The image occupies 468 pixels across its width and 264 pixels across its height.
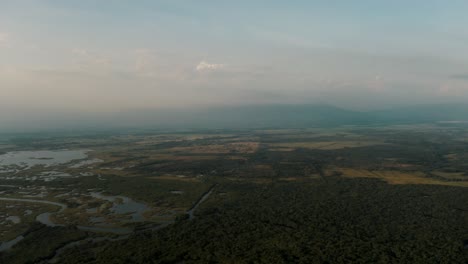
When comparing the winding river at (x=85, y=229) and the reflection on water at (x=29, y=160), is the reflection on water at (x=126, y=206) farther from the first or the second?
the reflection on water at (x=29, y=160)

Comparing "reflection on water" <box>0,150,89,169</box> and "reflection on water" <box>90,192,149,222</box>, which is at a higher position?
"reflection on water" <box>0,150,89,169</box>

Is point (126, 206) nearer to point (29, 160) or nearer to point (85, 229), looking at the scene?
point (85, 229)

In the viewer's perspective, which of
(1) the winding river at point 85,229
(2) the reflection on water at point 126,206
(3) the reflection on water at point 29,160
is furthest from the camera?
(3) the reflection on water at point 29,160

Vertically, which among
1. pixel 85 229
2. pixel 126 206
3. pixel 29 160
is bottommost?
pixel 85 229

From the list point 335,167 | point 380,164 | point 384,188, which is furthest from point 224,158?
point 384,188

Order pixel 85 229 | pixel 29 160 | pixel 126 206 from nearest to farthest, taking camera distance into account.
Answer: pixel 85 229 → pixel 126 206 → pixel 29 160

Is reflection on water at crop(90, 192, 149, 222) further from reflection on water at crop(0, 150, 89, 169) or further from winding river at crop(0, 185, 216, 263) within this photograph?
reflection on water at crop(0, 150, 89, 169)

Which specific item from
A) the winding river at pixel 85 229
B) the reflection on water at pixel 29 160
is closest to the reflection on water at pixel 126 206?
the winding river at pixel 85 229

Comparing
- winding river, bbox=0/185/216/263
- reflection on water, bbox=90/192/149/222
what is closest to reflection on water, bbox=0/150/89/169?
reflection on water, bbox=90/192/149/222

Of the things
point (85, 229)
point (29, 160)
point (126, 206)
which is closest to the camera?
point (85, 229)

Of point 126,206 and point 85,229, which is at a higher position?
point 126,206

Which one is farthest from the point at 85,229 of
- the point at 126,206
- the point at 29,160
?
the point at 29,160
